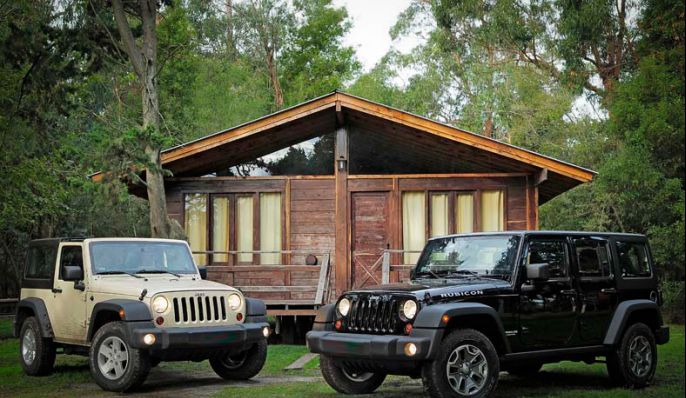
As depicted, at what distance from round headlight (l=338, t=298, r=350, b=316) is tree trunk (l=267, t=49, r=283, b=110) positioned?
123ft

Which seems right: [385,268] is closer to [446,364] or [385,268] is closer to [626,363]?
[626,363]

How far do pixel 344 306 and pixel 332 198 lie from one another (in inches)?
389

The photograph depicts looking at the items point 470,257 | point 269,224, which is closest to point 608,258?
point 470,257

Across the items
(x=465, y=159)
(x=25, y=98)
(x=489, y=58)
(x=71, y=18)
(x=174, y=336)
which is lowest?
(x=174, y=336)

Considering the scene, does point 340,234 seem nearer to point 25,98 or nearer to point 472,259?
point 25,98

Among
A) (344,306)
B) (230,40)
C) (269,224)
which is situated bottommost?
(344,306)

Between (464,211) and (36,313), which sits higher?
(464,211)

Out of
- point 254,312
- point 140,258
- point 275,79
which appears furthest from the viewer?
point 275,79

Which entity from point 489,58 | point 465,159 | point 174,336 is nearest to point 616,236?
point 174,336

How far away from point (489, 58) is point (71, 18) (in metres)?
26.1

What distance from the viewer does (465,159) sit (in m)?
19.7

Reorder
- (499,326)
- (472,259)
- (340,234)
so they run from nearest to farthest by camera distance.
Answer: (499,326) < (472,259) < (340,234)

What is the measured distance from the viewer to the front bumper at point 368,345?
8.92m

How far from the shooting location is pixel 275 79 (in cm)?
4784
